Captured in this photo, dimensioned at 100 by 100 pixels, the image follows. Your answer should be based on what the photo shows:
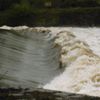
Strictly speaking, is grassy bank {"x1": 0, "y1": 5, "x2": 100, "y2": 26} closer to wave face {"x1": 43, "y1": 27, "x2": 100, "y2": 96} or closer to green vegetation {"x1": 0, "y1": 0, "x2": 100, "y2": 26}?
green vegetation {"x1": 0, "y1": 0, "x2": 100, "y2": 26}

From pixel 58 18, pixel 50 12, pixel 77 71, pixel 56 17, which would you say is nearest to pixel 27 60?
pixel 77 71

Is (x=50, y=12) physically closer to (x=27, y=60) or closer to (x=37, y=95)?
(x=27, y=60)

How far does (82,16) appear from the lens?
36.3 metres

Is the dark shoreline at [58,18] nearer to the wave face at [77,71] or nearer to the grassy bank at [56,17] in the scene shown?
the grassy bank at [56,17]

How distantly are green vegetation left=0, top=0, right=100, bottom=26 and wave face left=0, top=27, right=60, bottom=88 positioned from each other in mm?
8084

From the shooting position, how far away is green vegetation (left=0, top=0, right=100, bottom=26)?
36.2 m

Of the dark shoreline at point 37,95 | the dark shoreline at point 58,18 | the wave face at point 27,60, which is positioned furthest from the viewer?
the dark shoreline at point 58,18

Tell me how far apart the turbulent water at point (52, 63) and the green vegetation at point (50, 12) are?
967cm

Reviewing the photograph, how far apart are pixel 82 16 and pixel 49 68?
63.0 feet

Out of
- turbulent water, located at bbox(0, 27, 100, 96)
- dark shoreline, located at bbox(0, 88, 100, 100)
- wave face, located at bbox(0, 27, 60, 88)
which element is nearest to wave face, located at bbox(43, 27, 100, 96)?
turbulent water, located at bbox(0, 27, 100, 96)

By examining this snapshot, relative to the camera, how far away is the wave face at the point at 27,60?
15091 millimetres

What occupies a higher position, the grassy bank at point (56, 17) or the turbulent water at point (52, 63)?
the grassy bank at point (56, 17)

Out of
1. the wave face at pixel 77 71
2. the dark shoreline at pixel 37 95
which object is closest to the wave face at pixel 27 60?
the wave face at pixel 77 71

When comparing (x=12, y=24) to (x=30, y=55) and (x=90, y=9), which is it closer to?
(x=90, y=9)
